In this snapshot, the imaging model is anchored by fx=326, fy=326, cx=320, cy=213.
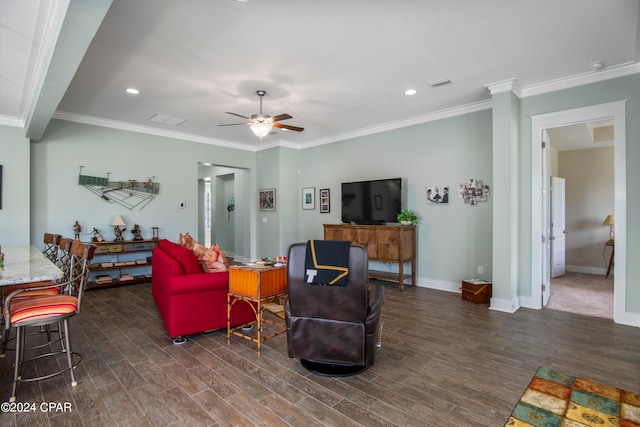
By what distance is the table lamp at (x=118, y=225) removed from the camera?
5514 mm

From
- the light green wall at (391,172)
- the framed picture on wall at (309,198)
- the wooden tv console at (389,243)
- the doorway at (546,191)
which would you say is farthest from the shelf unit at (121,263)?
the doorway at (546,191)

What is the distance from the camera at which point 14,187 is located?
4.79 m

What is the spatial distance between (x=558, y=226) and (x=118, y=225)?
7.81 metres

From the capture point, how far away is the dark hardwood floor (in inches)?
80.1

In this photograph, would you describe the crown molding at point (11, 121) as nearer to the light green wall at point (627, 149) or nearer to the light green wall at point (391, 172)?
the light green wall at point (391, 172)

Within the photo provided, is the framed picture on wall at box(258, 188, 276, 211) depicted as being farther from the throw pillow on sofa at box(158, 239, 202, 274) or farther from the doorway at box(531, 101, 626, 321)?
the doorway at box(531, 101, 626, 321)

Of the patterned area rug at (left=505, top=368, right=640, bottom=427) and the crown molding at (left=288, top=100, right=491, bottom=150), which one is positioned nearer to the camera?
the patterned area rug at (left=505, top=368, right=640, bottom=427)

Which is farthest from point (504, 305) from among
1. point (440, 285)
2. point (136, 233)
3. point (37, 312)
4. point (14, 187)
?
point (14, 187)

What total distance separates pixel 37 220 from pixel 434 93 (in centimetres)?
621

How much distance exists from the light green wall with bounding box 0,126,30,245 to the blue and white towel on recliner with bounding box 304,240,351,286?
493 cm

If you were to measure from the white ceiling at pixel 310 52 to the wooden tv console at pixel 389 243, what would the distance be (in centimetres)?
192

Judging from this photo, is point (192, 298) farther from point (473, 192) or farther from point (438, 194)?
point (473, 192)

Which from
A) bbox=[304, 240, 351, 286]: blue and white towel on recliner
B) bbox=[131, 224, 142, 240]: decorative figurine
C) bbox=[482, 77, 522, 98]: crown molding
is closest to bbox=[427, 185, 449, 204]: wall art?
bbox=[482, 77, 522, 98]: crown molding

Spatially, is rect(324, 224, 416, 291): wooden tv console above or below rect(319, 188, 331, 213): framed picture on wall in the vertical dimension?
below
